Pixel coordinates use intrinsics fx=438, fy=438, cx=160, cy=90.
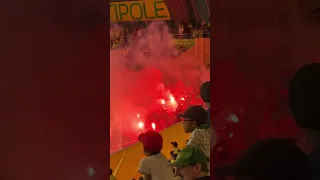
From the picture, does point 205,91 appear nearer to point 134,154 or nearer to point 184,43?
point 184,43

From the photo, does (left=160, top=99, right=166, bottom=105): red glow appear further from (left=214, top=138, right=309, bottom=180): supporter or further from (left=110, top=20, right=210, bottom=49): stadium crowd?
(left=214, top=138, right=309, bottom=180): supporter

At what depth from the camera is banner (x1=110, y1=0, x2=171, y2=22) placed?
2695 millimetres

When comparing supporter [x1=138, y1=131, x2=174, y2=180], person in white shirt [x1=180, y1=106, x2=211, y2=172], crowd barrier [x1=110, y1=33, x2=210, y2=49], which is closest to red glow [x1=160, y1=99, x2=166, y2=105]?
person in white shirt [x1=180, y1=106, x2=211, y2=172]

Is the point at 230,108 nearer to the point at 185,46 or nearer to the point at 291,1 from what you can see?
the point at 291,1

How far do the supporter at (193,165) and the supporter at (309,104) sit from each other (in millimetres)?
1161

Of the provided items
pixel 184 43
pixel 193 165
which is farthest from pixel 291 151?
pixel 184 43

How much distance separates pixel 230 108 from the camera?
1314 millimetres

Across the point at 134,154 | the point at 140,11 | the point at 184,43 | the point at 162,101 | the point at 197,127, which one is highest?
the point at 140,11

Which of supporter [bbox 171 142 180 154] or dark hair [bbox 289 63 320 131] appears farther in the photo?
supporter [bbox 171 142 180 154]

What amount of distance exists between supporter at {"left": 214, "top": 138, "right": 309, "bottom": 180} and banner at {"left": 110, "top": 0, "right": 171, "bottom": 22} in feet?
5.10

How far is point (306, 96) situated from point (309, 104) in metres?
0.02

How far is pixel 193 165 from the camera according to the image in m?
2.37

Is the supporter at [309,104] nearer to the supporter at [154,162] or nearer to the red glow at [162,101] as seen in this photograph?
the supporter at [154,162]
